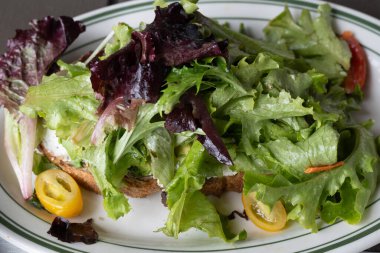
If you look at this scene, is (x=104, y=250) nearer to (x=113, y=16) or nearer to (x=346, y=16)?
(x=113, y=16)

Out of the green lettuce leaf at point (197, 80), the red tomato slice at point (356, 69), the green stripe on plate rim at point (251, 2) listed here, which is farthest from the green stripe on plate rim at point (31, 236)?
the red tomato slice at point (356, 69)

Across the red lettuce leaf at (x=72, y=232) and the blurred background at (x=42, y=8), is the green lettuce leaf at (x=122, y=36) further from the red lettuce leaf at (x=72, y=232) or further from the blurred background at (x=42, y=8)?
the blurred background at (x=42, y=8)

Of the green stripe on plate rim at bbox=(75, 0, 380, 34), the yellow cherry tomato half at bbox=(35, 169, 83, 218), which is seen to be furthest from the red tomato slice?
the yellow cherry tomato half at bbox=(35, 169, 83, 218)

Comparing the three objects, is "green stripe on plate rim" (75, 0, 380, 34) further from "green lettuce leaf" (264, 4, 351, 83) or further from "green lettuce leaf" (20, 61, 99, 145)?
"green lettuce leaf" (20, 61, 99, 145)

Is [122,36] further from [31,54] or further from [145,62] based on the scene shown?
[31,54]

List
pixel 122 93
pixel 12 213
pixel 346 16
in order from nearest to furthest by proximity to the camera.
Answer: pixel 122 93, pixel 12 213, pixel 346 16

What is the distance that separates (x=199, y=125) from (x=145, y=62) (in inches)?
13.5

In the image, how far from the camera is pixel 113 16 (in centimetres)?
360

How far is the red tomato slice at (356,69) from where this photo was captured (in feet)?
10.9

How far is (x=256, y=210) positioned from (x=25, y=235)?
3.35 feet

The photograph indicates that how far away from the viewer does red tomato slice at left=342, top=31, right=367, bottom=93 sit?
3314mm

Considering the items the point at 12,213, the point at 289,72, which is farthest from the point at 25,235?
the point at 289,72

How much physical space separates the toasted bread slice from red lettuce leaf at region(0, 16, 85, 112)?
0.32 m

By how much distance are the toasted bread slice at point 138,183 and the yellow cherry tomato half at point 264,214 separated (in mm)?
124
